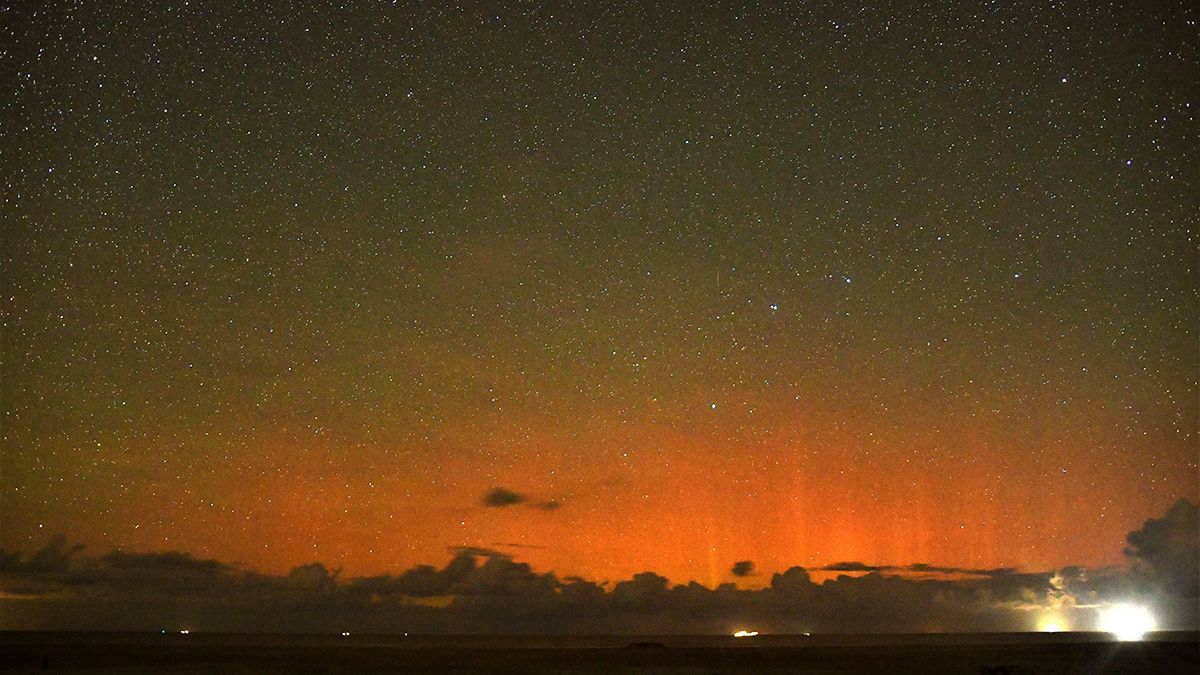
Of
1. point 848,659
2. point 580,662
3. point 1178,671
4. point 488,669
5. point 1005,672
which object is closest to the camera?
point 1005,672

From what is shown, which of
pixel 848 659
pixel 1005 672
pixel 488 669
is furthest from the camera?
pixel 848 659

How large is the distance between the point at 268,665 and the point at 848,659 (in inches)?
1359

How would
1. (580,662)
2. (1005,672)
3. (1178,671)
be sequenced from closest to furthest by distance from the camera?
(1005,672) → (1178,671) → (580,662)

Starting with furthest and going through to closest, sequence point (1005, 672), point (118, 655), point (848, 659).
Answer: point (118, 655), point (848, 659), point (1005, 672)

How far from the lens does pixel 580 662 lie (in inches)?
2323

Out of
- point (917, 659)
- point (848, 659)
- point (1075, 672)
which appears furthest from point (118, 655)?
point (1075, 672)

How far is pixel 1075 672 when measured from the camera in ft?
159

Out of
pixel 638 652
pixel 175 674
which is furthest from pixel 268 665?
pixel 638 652

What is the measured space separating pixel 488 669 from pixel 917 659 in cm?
2708

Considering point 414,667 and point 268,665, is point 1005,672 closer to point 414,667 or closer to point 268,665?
point 414,667

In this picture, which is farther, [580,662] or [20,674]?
[580,662]

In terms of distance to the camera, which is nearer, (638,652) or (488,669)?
(488,669)

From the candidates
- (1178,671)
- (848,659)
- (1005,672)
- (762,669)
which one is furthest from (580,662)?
(1178,671)

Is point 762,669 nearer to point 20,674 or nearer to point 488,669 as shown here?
point 488,669
